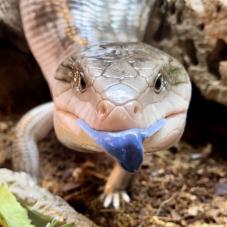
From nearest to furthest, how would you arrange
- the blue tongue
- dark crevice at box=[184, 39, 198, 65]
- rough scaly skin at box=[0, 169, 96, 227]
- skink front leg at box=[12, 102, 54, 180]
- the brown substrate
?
1. the blue tongue
2. rough scaly skin at box=[0, 169, 96, 227]
3. the brown substrate
4. skink front leg at box=[12, 102, 54, 180]
5. dark crevice at box=[184, 39, 198, 65]

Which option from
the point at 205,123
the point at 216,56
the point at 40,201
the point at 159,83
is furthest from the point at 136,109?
the point at 205,123

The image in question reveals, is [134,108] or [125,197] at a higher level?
[134,108]

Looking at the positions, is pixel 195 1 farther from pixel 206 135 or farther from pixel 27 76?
pixel 27 76

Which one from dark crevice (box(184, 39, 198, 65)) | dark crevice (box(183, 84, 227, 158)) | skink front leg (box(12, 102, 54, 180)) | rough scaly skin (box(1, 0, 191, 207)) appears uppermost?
rough scaly skin (box(1, 0, 191, 207))

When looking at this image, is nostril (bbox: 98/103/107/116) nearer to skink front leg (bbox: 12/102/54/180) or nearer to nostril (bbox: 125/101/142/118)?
nostril (bbox: 125/101/142/118)

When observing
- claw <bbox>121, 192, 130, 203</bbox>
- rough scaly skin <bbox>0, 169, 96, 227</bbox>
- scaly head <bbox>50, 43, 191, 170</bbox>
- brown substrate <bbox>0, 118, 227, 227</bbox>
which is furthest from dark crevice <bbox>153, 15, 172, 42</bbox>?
rough scaly skin <bbox>0, 169, 96, 227</bbox>

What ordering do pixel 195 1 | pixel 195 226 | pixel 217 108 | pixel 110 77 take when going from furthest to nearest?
pixel 217 108
pixel 195 1
pixel 195 226
pixel 110 77

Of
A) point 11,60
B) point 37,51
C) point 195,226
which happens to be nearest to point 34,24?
point 37,51

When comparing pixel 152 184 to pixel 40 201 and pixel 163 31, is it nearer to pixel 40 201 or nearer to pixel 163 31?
pixel 40 201
